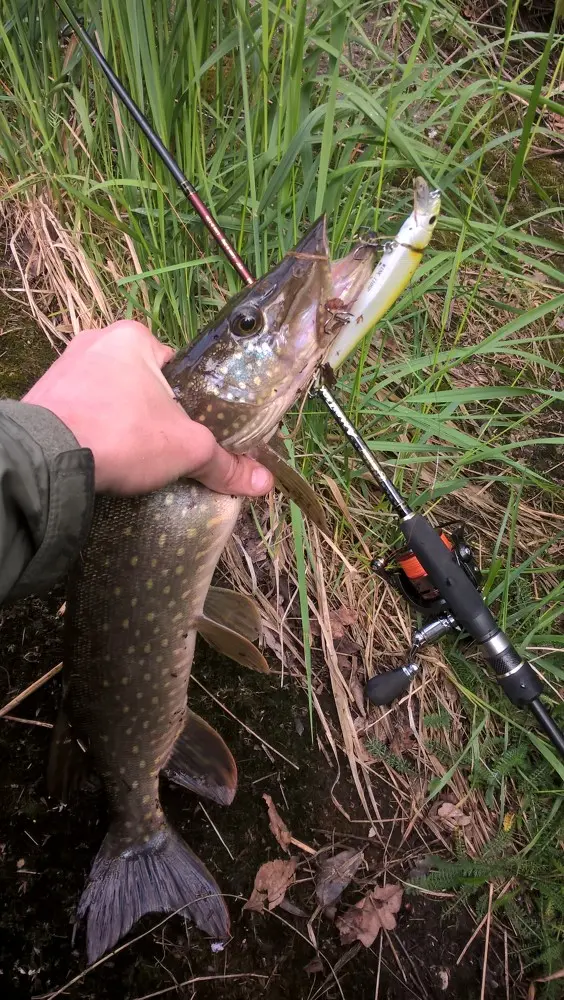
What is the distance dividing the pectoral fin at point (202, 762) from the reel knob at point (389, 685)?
48cm

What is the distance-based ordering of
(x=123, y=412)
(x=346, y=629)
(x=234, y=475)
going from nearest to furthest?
1. (x=123, y=412)
2. (x=234, y=475)
3. (x=346, y=629)

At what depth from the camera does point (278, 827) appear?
1.64 metres

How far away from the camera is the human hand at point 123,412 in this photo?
1.05 meters

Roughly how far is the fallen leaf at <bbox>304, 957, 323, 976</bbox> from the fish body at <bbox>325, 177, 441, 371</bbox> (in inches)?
61.7

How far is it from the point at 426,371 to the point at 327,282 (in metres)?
0.98

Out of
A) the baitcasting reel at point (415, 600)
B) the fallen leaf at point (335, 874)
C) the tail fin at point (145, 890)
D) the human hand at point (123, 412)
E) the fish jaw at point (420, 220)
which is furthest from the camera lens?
the baitcasting reel at point (415, 600)

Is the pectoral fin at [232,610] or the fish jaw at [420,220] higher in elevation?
the fish jaw at [420,220]

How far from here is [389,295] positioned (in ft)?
4.25

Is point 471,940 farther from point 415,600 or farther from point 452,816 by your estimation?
point 415,600

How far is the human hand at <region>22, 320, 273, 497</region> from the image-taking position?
105 cm

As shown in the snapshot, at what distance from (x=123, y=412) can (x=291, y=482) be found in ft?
1.55

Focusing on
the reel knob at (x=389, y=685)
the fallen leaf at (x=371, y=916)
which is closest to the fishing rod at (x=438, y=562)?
the reel knob at (x=389, y=685)

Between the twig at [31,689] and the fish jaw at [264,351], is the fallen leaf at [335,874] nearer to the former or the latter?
the twig at [31,689]

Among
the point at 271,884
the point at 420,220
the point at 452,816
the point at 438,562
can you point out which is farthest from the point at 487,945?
the point at 420,220
